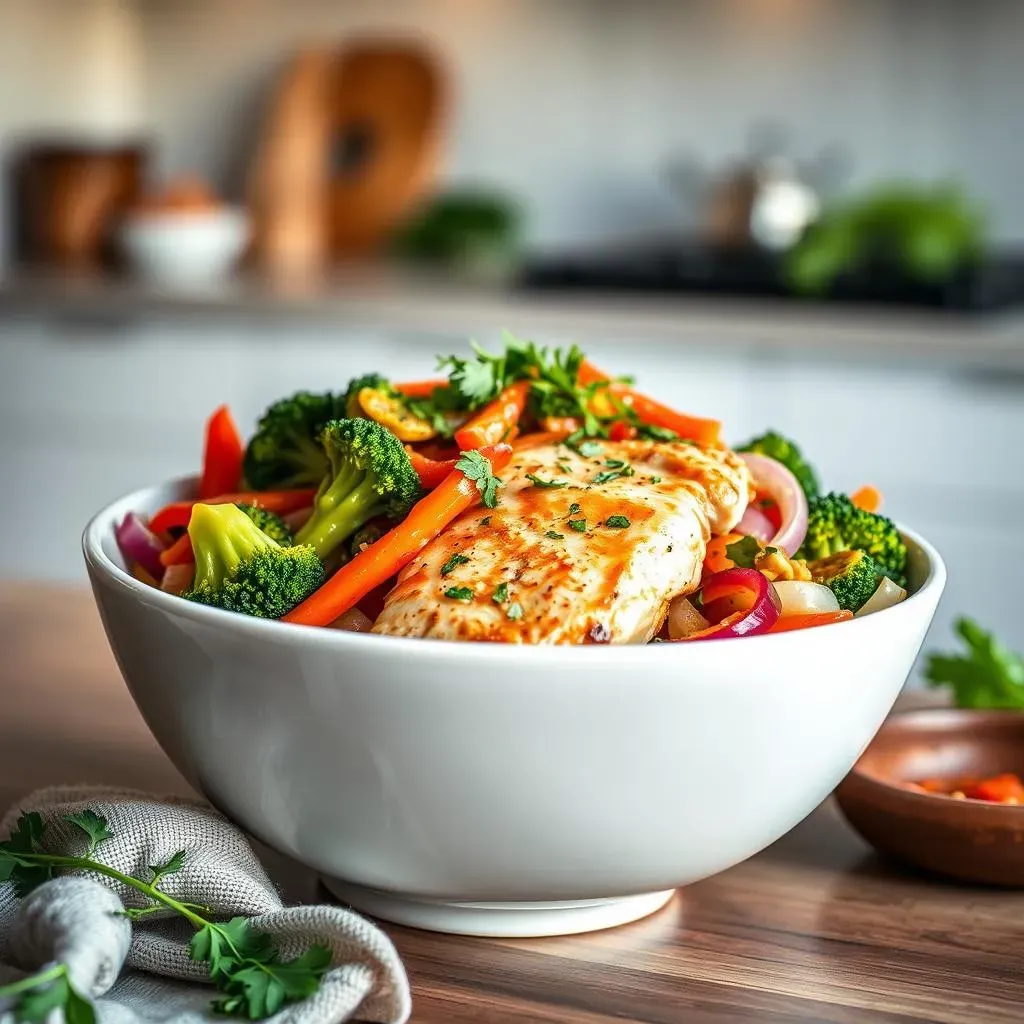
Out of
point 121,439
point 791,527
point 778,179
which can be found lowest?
point 121,439

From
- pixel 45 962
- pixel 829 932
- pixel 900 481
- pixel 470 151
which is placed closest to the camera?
pixel 45 962

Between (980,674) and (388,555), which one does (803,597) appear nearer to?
(388,555)

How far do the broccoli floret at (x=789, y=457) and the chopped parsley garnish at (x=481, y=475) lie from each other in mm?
315

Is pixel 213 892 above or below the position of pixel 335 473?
below

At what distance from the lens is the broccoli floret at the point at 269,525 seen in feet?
3.44

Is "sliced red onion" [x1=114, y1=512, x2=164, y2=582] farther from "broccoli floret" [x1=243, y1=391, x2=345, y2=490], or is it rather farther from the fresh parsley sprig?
the fresh parsley sprig

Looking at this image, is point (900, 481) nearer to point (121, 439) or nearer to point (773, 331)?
point (773, 331)

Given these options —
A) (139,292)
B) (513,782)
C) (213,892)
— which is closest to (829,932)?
(513,782)

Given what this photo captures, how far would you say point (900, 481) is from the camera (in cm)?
321

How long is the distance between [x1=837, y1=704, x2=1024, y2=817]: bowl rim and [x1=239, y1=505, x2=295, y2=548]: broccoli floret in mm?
428

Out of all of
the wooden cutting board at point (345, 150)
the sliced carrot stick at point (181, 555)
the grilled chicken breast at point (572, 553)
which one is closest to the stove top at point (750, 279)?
the wooden cutting board at point (345, 150)

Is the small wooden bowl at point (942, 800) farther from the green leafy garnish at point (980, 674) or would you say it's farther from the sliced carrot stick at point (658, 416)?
the sliced carrot stick at point (658, 416)

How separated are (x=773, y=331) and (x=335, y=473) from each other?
90.7 inches

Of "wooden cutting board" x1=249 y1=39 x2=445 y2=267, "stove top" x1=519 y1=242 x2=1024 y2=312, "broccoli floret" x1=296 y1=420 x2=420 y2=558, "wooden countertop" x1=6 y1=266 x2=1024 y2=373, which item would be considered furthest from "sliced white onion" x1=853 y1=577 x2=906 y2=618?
"wooden cutting board" x1=249 y1=39 x2=445 y2=267
